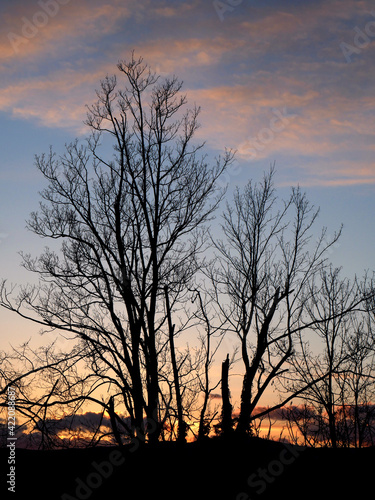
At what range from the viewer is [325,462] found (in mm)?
8773

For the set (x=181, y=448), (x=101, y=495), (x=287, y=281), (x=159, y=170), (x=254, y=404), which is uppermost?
(x=159, y=170)

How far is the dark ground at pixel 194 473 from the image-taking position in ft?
26.4

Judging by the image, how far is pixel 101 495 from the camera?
807 cm

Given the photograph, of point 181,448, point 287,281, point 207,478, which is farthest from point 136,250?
point 207,478

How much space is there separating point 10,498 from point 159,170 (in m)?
9.28

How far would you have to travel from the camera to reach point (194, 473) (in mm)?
8664

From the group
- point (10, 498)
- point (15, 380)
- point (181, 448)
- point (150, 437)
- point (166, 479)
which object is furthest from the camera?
point (150, 437)

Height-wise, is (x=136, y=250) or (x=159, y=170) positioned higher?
(x=159, y=170)

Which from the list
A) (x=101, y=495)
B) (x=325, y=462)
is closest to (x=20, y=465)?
(x=101, y=495)

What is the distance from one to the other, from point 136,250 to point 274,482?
7.66 metres

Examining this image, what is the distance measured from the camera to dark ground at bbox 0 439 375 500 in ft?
26.4

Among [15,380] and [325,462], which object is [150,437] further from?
[325,462]

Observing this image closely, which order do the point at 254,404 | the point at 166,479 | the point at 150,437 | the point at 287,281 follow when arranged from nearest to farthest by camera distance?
the point at 166,479 < the point at 150,437 < the point at 254,404 < the point at 287,281

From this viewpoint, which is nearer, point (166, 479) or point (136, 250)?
point (166, 479)
